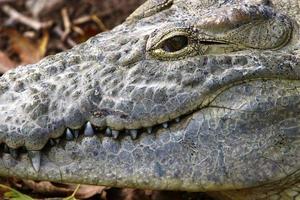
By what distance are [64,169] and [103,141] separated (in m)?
0.26

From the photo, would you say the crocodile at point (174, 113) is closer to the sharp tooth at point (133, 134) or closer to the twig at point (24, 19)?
the sharp tooth at point (133, 134)

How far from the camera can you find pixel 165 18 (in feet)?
14.4

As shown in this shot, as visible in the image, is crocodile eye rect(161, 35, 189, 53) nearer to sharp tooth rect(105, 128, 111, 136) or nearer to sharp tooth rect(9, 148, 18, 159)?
sharp tooth rect(105, 128, 111, 136)

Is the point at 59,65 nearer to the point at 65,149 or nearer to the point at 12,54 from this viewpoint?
the point at 65,149

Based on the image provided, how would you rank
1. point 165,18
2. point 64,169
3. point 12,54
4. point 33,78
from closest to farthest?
point 64,169 < point 33,78 < point 165,18 < point 12,54

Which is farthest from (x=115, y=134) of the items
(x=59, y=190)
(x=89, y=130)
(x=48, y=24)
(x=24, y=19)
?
(x=24, y=19)

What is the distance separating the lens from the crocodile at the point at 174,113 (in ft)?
12.3

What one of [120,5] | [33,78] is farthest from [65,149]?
[120,5]

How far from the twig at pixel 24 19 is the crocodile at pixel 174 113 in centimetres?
334

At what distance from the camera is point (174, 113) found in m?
3.81

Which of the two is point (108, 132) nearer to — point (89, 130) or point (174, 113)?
point (89, 130)

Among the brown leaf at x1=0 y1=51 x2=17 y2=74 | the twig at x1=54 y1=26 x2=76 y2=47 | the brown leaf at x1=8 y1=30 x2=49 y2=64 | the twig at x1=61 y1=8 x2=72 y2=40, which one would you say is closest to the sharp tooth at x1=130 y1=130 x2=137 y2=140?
the brown leaf at x1=0 y1=51 x2=17 y2=74

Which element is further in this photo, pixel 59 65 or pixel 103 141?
pixel 59 65

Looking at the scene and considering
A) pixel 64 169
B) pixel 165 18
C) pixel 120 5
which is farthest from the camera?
pixel 120 5
